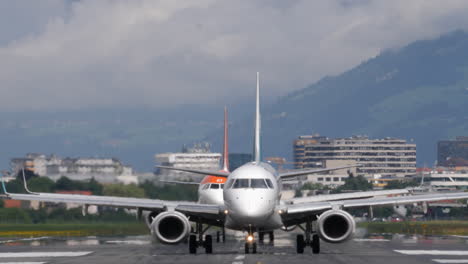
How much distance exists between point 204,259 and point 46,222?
171 ft

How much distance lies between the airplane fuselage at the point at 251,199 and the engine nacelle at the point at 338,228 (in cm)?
205

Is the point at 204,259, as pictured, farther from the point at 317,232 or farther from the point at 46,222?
the point at 46,222

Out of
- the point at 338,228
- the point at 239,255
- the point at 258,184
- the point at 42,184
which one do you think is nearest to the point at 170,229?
the point at 239,255

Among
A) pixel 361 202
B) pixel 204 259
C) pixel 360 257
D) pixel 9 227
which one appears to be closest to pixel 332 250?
pixel 361 202

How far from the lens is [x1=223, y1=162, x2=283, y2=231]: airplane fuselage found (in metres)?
40.0

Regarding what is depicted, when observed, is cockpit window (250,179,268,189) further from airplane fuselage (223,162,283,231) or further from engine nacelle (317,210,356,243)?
engine nacelle (317,210,356,243)

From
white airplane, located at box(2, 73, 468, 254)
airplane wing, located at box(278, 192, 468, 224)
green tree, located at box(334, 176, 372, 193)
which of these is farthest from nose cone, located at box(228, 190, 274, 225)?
green tree, located at box(334, 176, 372, 193)

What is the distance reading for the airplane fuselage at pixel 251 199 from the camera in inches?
1576

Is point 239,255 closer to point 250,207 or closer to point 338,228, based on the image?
point 250,207

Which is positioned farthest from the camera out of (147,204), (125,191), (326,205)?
(125,191)

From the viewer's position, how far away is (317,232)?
135 ft

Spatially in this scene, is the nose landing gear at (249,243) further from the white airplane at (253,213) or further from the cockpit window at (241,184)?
the cockpit window at (241,184)

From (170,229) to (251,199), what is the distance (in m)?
3.86

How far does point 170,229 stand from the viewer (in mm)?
41625
